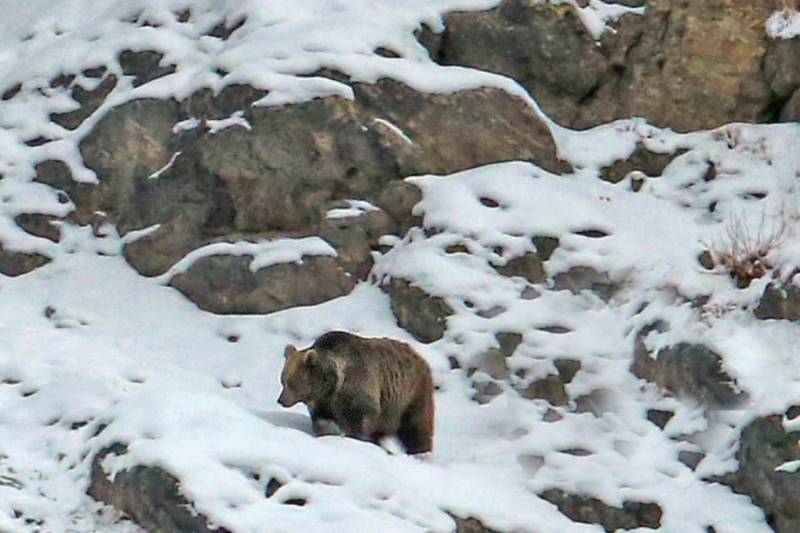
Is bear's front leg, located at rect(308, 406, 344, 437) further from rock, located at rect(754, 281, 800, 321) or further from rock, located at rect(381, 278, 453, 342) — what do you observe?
rock, located at rect(754, 281, 800, 321)

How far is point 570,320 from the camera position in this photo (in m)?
11.6

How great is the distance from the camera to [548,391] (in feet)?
36.0

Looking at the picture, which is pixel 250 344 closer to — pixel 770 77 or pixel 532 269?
pixel 532 269

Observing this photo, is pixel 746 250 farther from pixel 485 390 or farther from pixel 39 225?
pixel 39 225

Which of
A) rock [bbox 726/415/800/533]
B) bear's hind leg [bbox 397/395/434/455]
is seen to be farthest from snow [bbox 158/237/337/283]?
rock [bbox 726/415/800/533]

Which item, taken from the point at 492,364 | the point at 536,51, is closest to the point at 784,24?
the point at 536,51

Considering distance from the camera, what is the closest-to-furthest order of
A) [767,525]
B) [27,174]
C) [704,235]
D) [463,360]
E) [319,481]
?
[319,481] → [767,525] → [463,360] → [704,235] → [27,174]

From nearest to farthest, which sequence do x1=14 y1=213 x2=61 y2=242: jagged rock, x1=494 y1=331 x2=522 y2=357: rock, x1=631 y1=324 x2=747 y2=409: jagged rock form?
x1=631 y1=324 x2=747 y2=409: jagged rock < x1=494 y1=331 x2=522 y2=357: rock < x1=14 y1=213 x2=61 y2=242: jagged rock

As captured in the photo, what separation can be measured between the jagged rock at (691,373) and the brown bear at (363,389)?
1.68 m

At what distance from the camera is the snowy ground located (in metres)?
8.96

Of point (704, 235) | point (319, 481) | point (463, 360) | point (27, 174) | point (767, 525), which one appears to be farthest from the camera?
point (27, 174)

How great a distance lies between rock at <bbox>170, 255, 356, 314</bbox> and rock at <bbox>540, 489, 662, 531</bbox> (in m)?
3.11

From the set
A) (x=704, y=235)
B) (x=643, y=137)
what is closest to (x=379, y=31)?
(x=643, y=137)

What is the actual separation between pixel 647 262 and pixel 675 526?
2.90 metres
